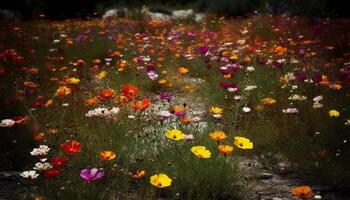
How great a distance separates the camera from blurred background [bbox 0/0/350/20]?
1272 centimetres

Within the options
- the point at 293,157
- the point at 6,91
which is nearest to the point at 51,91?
the point at 6,91

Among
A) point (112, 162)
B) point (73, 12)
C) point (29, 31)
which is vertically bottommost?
point (73, 12)

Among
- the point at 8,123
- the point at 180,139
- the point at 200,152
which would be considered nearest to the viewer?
the point at 200,152

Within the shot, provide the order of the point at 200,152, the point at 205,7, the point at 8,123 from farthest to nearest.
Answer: the point at 205,7, the point at 8,123, the point at 200,152

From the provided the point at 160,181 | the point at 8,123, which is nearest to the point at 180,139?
the point at 160,181

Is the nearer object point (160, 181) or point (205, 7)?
point (160, 181)

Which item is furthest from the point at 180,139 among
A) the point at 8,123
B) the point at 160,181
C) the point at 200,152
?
the point at 8,123

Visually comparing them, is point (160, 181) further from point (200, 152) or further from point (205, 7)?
point (205, 7)

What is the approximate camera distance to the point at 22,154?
12.0 ft

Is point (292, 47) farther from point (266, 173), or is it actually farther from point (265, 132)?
point (266, 173)

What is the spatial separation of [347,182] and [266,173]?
599 millimetres

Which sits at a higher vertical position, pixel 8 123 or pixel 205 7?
pixel 8 123

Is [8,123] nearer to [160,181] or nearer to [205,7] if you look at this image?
[160,181]

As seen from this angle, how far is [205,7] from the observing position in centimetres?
1752
